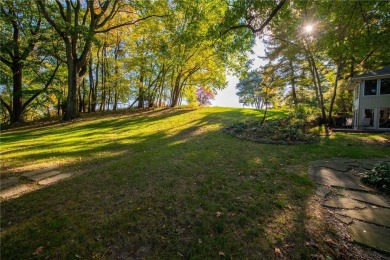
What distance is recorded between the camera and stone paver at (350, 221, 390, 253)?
2.57 meters

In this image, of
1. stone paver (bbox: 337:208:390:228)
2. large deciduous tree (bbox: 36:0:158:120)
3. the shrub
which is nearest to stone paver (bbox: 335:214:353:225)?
stone paver (bbox: 337:208:390:228)

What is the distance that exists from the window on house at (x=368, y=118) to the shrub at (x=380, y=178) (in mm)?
12434

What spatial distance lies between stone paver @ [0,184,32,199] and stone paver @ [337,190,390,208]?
618cm

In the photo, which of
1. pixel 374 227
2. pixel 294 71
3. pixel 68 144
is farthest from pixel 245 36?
pixel 294 71

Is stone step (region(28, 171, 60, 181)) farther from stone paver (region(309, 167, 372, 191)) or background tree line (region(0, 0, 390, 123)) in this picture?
stone paver (region(309, 167, 372, 191))

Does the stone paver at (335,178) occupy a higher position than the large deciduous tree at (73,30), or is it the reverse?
the large deciduous tree at (73,30)

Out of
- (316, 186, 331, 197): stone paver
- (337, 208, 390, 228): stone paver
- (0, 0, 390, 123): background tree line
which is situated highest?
(0, 0, 390, 123): background tree line

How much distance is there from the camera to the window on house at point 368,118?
1409 cm

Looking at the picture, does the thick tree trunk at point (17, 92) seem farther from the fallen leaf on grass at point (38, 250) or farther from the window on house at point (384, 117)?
the window on house at point (384, 117)

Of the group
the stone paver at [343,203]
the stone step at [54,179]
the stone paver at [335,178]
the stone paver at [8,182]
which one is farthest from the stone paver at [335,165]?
the stone paver at [8,182]

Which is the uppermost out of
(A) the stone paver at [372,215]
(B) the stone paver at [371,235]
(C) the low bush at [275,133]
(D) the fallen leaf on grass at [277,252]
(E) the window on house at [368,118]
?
(E) the window on house at [368,118]

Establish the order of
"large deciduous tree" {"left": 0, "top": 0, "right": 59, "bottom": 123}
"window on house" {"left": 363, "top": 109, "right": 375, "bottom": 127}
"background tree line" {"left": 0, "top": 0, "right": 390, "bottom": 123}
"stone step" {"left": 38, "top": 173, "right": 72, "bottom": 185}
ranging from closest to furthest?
1. "stone step" {"left": 38, "top": 173, "right": 72, "bottom": 185}
2. "background tree line" {"left": 0, "top": 0, "right": 390, "bottom": 123}
3. "large deciduous tree" {"left": 0, "top": 0, "right": 59, "bottom": 123}
4. "window on house" {"left": 363, "top": 109, "right": 375, "bottom": 127}

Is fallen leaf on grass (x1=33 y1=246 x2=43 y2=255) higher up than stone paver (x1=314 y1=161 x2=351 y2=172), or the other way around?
stone paver (x1=314 y1=161 x2=351 y2=172)

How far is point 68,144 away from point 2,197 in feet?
13.8
